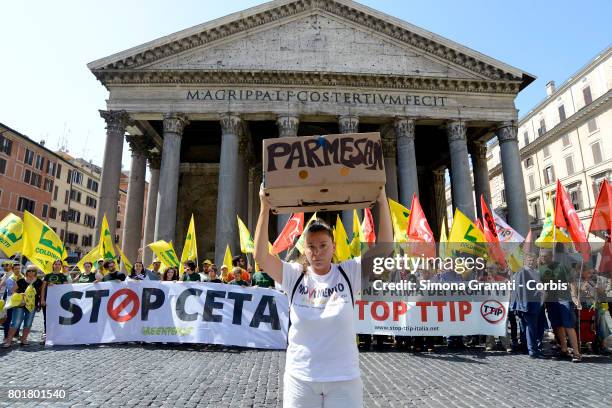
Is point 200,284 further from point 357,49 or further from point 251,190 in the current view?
point 251,190

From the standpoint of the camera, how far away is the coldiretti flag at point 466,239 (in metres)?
9.18

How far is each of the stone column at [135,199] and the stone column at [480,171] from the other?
67.0 feet

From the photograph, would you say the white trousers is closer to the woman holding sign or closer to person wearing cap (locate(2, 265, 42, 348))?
the woman holding sign

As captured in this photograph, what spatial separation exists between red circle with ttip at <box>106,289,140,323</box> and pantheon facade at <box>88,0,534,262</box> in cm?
991

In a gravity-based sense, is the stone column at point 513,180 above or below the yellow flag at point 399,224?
above

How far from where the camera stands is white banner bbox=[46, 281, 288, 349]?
327 inches

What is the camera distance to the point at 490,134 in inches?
920

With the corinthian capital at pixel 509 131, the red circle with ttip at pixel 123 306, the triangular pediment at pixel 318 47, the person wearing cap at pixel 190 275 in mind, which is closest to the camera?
the red circle with ttip at pixel 123 306

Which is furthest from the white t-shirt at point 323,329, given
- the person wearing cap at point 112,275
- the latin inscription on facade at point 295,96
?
the latin inscription on facade at point 295,96

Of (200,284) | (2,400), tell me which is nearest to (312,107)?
(200,284)

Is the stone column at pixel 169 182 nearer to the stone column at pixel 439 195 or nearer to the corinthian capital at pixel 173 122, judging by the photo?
the corinthian capital at pixel 173 122

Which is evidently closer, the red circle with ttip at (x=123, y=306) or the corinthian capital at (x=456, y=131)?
the red circle with ttip at (x=123, y=306)

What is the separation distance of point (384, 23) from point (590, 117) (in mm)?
23140

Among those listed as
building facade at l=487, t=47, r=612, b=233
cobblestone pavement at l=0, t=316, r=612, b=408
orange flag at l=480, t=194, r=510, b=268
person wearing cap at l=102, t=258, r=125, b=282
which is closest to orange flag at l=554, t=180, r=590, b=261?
orange flag at l=480, t=194, r=510, b=268
